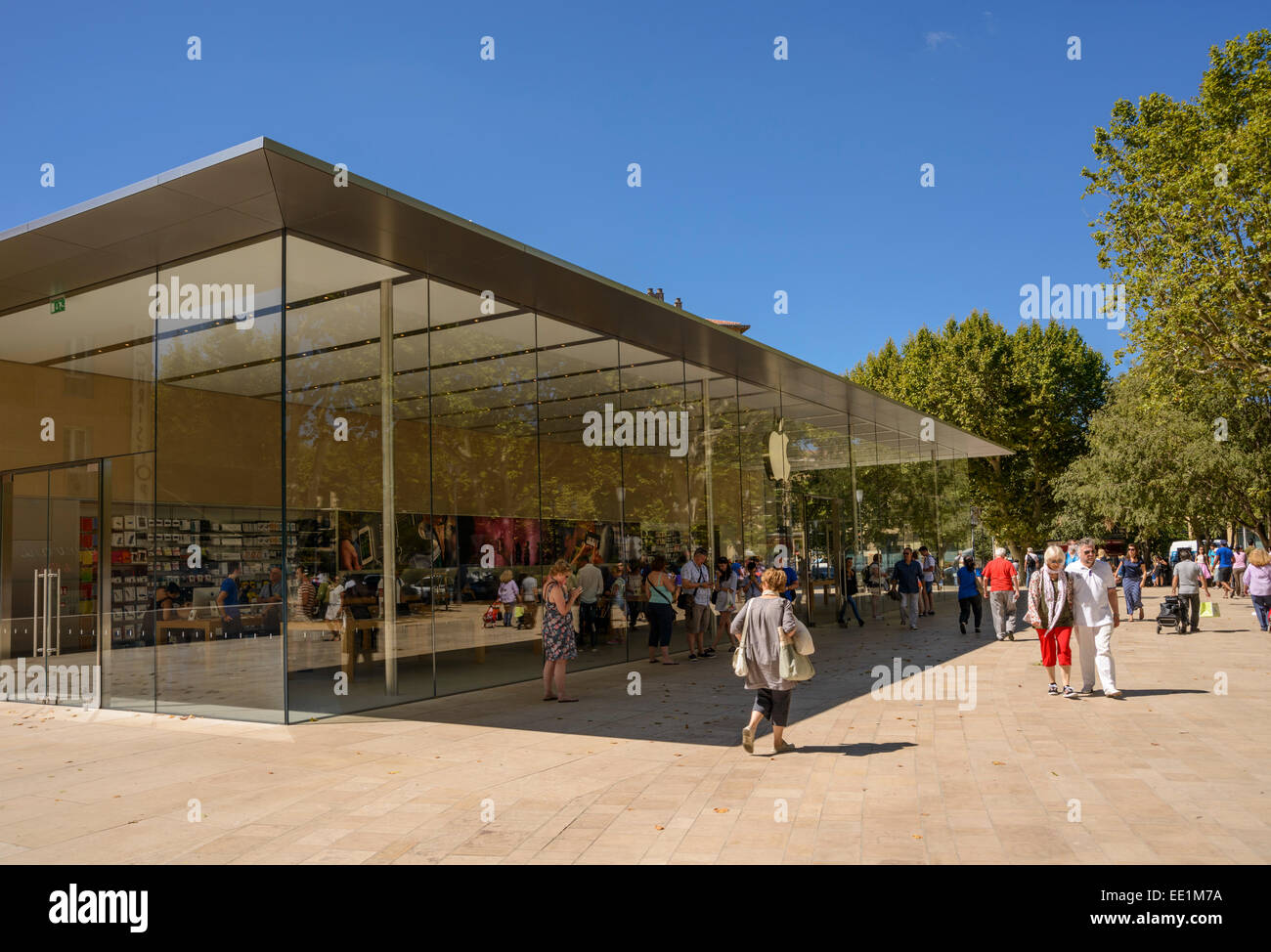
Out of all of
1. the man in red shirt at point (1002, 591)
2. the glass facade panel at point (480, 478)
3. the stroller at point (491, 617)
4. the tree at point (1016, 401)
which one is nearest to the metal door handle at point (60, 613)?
the glass facade panel at point (480, 478)

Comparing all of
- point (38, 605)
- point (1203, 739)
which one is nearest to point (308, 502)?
point (38, 605)

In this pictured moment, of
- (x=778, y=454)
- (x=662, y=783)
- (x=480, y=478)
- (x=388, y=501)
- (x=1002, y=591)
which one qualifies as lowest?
(x=662, y=783)

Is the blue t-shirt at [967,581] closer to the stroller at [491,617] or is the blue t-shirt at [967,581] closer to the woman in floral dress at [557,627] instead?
the stroller at [491,617]

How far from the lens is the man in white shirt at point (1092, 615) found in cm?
1070

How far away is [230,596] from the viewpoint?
13.5 metres

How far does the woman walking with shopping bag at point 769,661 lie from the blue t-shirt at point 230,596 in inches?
316

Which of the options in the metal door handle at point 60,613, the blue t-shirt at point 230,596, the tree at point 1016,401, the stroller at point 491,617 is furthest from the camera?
the tree at point 1016,401

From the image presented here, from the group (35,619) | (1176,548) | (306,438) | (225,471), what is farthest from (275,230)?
(1176,548)

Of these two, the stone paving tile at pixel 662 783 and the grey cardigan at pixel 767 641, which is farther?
the grey cardigan at pixel 767 641

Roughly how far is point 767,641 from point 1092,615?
4903 millimetres

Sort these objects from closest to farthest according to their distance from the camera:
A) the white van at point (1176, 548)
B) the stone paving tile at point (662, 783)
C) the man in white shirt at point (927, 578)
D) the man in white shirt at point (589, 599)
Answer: the stone paving tile at point (662, 783), the man in white shirt at point (589, 599), the man in white shirt at point (927, 578), the white van at point (1176, 548)

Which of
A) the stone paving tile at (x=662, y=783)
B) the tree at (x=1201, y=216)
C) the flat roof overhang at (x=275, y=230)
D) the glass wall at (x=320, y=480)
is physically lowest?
the stone paving tile at (x=662, y=783)

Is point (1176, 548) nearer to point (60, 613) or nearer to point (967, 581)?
point (967, 581)
